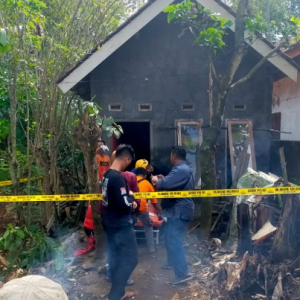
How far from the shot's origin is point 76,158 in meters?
9.12

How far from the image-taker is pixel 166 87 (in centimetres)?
762

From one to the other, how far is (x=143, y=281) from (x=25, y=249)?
2.02 metres

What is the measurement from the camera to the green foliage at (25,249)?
5.42 metres

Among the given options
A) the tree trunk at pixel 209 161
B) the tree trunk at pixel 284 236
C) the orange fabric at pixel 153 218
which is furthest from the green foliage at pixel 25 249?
the tree trunk at pixel 284 236

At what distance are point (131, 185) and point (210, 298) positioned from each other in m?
1.69

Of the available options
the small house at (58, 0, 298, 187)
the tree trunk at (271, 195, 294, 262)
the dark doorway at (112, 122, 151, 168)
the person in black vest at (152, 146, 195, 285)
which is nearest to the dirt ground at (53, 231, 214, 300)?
the person in black vest at (152, 146, 195, 285)

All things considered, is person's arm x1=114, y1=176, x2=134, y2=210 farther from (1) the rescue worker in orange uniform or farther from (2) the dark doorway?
(2) the dark doorway

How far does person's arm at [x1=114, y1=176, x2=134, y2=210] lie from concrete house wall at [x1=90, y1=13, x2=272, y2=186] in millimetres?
3603

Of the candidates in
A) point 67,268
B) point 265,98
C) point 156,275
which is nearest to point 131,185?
point 156,275

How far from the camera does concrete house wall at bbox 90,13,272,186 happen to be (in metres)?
7.56

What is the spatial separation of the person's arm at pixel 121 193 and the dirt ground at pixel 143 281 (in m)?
1.39

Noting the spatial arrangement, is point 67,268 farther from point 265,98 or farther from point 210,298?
point 265,98

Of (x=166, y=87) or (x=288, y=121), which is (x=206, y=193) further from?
(x=288, y=121)

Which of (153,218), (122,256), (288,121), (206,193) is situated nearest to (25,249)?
(153,218)
